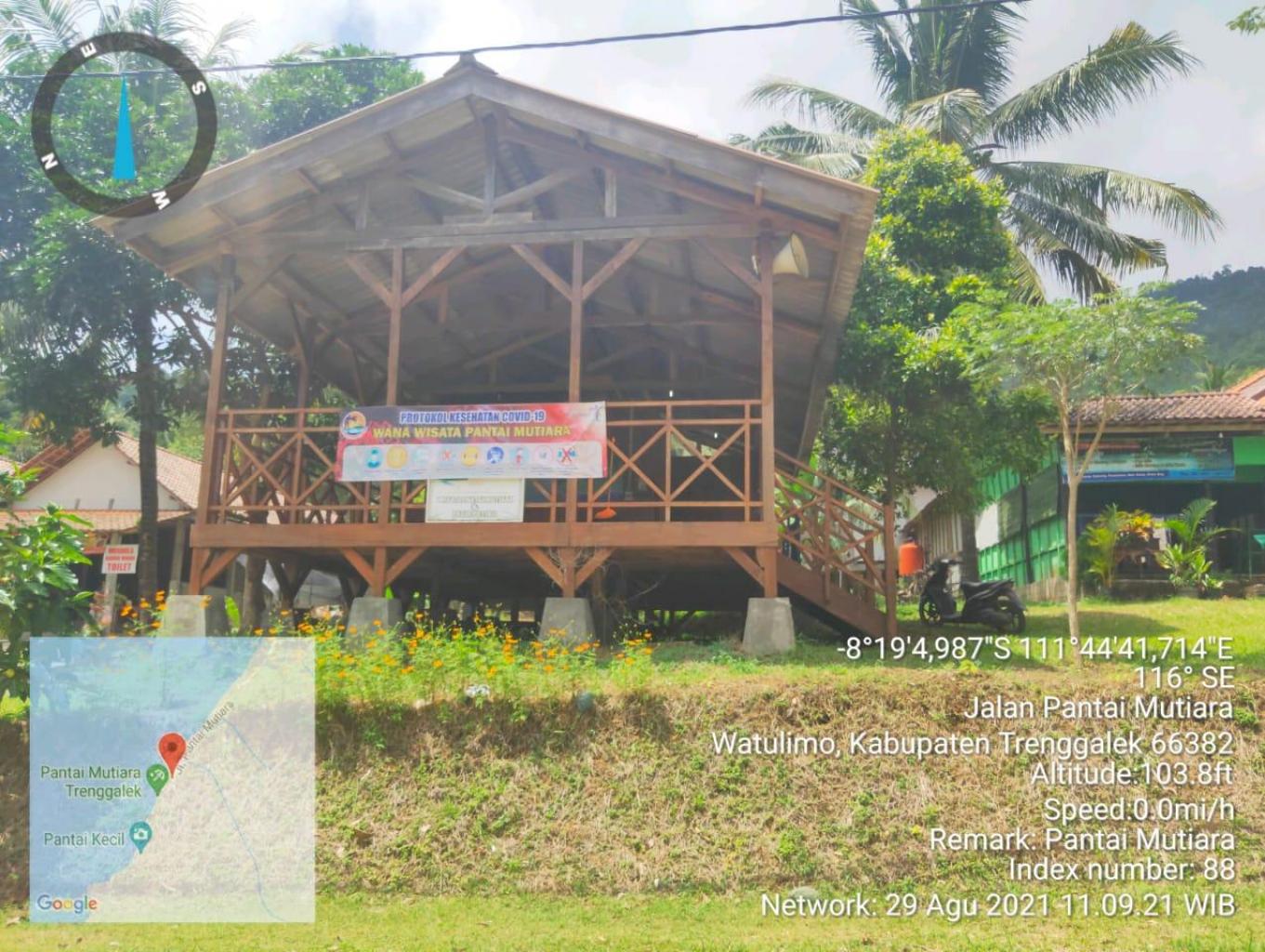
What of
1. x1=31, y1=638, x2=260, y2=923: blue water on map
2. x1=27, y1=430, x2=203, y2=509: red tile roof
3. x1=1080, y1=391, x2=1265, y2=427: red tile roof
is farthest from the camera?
x1=27, y1=430, x2=203, y2=509: red tile roof

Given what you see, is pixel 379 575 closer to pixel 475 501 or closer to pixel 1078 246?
pixel 475 501

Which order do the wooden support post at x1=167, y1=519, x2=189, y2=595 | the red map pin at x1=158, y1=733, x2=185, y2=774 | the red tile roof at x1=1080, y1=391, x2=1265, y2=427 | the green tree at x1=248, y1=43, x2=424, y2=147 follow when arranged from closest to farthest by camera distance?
the red map pin at x1=158, y1=733, x2=185, y2=774
the red tile roof at x1=1080, y1=391, x2=1265, y2=427
the green tree at x1=248, y1=43, x2=424, y2=147
the wooden support post at x1=167, y1=519, x2=189, y2=595

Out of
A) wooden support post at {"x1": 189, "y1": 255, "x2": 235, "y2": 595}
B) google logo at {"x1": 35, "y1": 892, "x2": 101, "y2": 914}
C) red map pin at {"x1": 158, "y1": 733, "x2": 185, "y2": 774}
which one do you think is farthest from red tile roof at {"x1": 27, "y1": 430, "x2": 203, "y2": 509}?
google logo at {"x1": 35, "y1": 892, "x2": 101, "y2": 914}

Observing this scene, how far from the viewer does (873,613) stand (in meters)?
Result: 12.0

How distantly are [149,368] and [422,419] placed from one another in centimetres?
860

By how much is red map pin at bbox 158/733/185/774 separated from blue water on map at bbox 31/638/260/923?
59mm

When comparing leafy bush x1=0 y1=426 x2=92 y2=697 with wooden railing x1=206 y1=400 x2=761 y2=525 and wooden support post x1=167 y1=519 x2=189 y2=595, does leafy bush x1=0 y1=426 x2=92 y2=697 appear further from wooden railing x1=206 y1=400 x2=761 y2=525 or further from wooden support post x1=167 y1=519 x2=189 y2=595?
wooden support post x1=167 y1=519 x2=189 y2=595

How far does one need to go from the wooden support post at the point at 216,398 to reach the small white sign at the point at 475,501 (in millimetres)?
2592

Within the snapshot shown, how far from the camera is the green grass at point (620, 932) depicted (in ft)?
18.5

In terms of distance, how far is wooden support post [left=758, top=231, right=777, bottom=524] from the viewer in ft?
34.9

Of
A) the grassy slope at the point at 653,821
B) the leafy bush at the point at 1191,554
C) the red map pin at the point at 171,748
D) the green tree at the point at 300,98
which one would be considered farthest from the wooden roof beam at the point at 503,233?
the leafy bush at the point at 1191,554

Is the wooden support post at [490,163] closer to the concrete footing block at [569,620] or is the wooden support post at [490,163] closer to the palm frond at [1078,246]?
the concrete footing block at [569,620]

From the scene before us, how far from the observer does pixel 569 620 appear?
10438mm

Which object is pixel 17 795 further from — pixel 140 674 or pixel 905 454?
pixel 905 454
